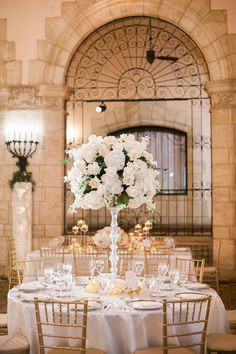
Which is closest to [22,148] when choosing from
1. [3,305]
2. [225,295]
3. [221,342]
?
[3,305]

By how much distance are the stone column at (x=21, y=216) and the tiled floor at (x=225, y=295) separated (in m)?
0.68

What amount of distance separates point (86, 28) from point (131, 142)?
5.68 metres

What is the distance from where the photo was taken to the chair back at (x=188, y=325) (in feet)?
13.0

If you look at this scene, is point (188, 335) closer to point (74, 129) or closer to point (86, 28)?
point (86, 28)

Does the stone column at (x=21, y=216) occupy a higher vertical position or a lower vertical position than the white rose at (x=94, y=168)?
lower

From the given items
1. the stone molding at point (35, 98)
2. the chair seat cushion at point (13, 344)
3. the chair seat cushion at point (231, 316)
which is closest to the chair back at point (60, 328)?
the chair seat cushion at point (13, 344)

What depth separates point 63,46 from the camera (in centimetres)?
968

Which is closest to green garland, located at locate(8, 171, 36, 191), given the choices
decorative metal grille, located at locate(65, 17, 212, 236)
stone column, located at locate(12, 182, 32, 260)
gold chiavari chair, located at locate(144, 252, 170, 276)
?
stone column, located at locate(12, 182, 32, 260)

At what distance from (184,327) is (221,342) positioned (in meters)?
0.31

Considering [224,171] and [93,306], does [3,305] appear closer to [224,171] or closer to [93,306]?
[93,306]

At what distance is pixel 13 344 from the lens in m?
4.19

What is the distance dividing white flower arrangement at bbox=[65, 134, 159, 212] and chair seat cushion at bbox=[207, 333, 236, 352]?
114 centimetres

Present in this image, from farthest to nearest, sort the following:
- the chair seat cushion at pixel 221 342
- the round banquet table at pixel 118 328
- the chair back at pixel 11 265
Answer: the chair back at pixel 11 265, the chair seat cushion at pixel 221 342, the round banquet table at pixel 118 328

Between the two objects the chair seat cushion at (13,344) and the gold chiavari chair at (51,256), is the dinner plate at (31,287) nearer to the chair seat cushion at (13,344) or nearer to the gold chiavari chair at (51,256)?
the chair seat cushion at (13,344)
